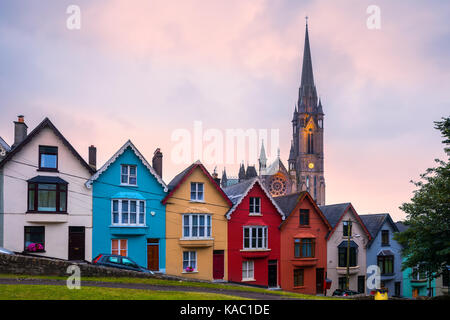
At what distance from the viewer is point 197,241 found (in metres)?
35.8

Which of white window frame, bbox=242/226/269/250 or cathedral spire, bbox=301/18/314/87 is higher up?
cathedral spire, bbox=301/18/314/87

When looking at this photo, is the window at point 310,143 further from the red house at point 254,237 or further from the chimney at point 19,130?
the chimney at point 19,130

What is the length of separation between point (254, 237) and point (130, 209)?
12.2 meters

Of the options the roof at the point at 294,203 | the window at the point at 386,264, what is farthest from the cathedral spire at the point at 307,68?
the roof at the point at 294,203

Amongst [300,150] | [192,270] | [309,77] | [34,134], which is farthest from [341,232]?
[309,77]

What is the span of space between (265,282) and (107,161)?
61.0ft

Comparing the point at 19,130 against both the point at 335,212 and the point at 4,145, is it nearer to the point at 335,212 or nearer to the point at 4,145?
the point at 4,145

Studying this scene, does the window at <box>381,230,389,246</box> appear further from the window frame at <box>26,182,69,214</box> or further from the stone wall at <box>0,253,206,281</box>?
the window frame at <box>26,182,69,214</box>

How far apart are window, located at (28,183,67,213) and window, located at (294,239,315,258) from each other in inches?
864

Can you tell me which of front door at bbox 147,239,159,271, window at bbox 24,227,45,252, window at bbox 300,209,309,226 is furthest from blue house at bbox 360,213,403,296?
window at bbox 24,227,45,252

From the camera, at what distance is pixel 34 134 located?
31.7m

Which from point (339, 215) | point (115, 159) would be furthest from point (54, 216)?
point (339, 215)

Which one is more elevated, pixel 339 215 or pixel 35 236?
pixel 339 215

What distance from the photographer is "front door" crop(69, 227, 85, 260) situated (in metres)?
32.2
